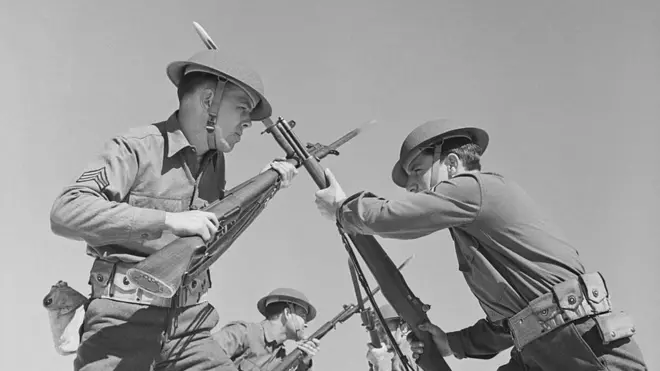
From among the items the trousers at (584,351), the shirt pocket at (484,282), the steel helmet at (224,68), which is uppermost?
the steel helmet at (224,68)

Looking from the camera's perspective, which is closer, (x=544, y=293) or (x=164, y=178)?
(x=544, y=293)

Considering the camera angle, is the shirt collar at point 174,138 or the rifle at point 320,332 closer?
the shirt collar at point 174,138

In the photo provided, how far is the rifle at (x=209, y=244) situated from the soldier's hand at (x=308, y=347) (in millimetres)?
4220

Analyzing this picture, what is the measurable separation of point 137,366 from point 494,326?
2.31m

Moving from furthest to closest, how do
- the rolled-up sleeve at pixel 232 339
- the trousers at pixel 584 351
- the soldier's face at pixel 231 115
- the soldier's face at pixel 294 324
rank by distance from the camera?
the soldier's face at pixel 294 324 → the rolled-up sleeve at pixel 232 339 → the soldier's face at pixel 231 115 → the trousers at pixel 584 351

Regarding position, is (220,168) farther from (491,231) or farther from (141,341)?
(491,231)

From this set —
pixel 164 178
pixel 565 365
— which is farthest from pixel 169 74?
pixel 565 365

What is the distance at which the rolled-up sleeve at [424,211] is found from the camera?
3.94m

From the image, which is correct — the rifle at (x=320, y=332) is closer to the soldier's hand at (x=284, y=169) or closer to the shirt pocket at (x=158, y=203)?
the soldier's hand at (x=284, y=169)

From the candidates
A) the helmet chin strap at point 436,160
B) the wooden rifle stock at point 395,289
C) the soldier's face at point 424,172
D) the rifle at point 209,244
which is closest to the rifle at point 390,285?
the wooden rifle stock at point 395,289

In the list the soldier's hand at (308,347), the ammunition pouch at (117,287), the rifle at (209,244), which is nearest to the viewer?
the rifle at (209,244)

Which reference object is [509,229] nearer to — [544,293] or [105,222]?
[544,293]

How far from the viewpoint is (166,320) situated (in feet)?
12.7

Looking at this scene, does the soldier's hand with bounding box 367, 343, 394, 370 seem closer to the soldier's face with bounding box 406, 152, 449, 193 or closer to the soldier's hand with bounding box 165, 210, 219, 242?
the soldier's face with bounding box 406, 152, 449, 193
